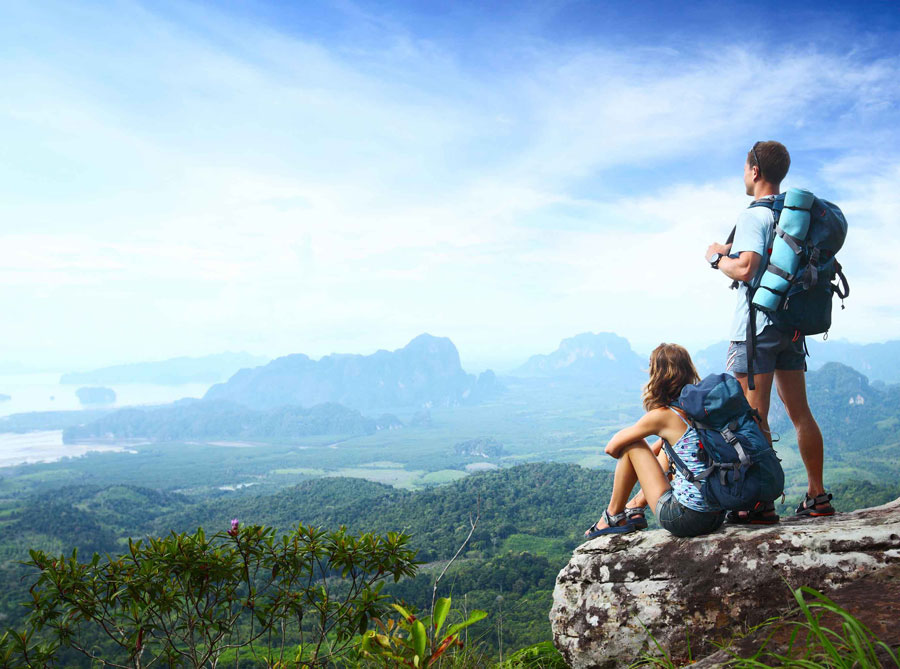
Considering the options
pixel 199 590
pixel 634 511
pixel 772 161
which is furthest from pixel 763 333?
pixel 199 590

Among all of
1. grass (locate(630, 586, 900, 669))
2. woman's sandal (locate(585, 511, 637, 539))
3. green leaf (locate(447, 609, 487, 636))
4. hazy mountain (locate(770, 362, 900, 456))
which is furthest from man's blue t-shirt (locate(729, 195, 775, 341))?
hazy mountain (locate(770, 362, 900, 456))

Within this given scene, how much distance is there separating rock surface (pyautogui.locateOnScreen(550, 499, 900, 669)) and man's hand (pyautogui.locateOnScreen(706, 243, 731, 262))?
1.70m

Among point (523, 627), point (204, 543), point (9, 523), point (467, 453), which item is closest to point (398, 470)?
point (467, 453)

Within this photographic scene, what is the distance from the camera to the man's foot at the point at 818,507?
3480 mm

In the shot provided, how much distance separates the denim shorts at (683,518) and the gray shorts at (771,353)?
971 millimetres

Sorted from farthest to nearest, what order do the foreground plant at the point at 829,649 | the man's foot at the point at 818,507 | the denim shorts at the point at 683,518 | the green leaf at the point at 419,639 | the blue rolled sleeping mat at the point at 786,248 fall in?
1. the man's foot at the point at 818,507
2. the blue rolled sleeping mat at the point at 786,248
3. the denim shorts at the point at 683,518
4. the green leaf at the point at 419,639
5. the foreground plant at the point at 829,649

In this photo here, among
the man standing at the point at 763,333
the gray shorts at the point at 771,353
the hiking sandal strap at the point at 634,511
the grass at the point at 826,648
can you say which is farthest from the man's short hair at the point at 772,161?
the grass at the point at 826,648

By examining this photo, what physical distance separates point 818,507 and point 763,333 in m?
1.23

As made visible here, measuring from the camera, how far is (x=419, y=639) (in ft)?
8.59

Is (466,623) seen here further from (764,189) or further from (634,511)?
(764,189)

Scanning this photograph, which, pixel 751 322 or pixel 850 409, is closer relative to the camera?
pixel 751 322

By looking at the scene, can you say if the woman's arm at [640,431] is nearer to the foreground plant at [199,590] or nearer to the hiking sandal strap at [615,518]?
the hiking sandal strap at [615,518]

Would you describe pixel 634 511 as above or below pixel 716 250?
below

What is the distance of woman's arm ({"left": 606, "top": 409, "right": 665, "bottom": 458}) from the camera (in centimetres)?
324
